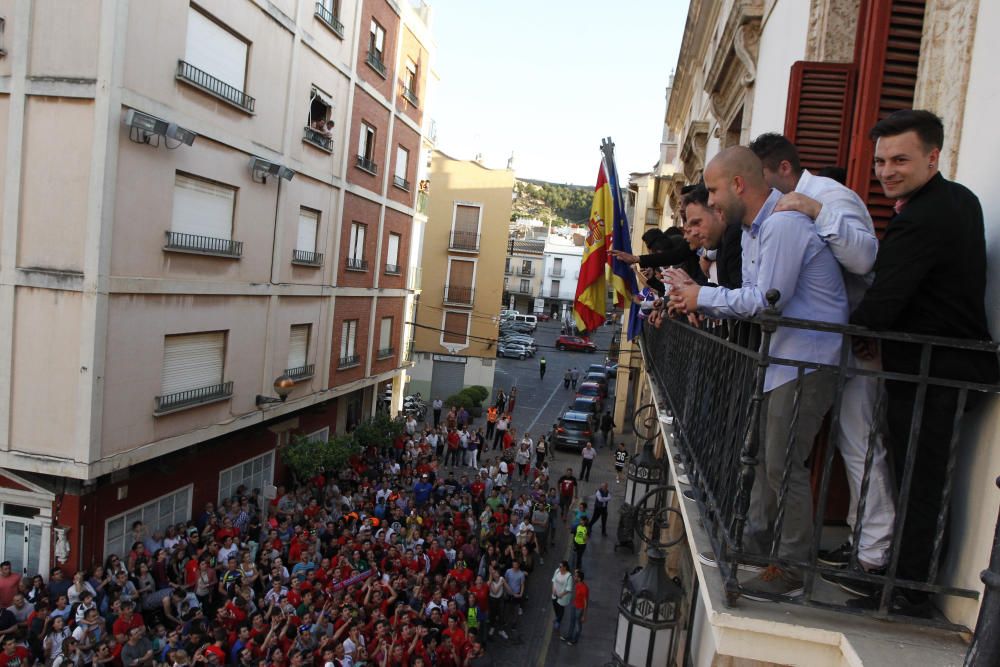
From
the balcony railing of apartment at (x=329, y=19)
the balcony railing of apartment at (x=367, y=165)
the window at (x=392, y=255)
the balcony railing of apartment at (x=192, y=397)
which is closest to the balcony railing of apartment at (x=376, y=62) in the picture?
the balcony railing of apartment at (x=329, y=19)

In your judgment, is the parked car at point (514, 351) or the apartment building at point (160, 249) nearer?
the apartment building at point (160, 249)

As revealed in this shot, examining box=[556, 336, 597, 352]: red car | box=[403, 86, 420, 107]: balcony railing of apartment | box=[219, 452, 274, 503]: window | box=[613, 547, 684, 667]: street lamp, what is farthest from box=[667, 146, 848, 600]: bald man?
box=[556, 336, 597, 352]: red car

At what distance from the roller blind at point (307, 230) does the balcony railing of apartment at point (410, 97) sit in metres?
6.69

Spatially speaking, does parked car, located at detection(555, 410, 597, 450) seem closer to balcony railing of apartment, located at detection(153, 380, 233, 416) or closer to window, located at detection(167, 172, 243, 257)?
balcony railing of apartment, located at detection(153, 380, 233, 416)

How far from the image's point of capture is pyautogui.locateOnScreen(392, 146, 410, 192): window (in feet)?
75.8

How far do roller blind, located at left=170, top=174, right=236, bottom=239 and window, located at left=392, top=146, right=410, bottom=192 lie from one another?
912cm

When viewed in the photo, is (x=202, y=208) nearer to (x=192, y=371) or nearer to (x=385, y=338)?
(x=192, y=371)

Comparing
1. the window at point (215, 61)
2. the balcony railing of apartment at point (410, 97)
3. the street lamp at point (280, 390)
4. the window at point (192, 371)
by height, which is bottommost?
the street lamp at point (280, 390)

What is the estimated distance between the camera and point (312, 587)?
11188 millimetres

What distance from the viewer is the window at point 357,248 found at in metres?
20.4

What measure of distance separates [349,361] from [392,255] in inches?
172

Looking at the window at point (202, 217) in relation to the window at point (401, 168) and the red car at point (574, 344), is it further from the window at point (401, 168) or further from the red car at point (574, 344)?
the red car at point (574, 344)

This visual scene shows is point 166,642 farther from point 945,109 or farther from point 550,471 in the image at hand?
point 550,471

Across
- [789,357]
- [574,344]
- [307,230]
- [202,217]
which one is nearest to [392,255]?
[307,230]
